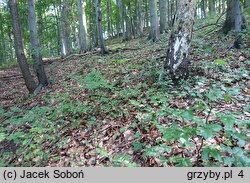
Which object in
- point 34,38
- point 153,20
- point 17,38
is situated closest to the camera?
point 17,38

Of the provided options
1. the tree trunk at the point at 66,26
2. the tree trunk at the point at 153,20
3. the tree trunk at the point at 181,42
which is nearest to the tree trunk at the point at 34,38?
the tree trunk at the point at 181,42

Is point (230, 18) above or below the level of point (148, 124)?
above

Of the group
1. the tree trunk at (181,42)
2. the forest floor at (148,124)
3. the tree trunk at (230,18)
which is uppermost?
the tree trunk at (230,18)

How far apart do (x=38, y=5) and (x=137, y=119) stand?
1892 centimetres

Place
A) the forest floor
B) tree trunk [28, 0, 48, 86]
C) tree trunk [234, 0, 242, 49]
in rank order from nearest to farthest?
the forest floor
tree trunk [234, 0, 242, 49]
tree trunk [28, 0, 48, 86]

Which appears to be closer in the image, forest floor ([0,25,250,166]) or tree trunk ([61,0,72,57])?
forest floor ([0,25,250,166])

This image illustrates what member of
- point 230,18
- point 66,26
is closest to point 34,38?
point 230,18

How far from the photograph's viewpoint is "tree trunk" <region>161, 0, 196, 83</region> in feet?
16.0

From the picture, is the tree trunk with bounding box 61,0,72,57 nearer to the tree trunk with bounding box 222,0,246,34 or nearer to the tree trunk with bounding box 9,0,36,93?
the tree trunk with bounding box 9,0,36,93

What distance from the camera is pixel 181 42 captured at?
4.97 metres

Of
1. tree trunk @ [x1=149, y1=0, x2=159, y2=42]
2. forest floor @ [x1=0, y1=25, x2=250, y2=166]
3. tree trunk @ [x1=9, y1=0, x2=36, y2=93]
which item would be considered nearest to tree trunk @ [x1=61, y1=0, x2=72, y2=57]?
tree trunk @ [x1=149, y1=0, x2=159, y2=42]

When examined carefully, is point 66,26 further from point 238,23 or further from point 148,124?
point 148,124

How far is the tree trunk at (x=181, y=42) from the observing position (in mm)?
4879

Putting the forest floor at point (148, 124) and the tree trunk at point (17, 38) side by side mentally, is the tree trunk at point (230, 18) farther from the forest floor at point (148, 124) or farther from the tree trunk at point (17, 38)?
the tree trunk at point (17, 38)
